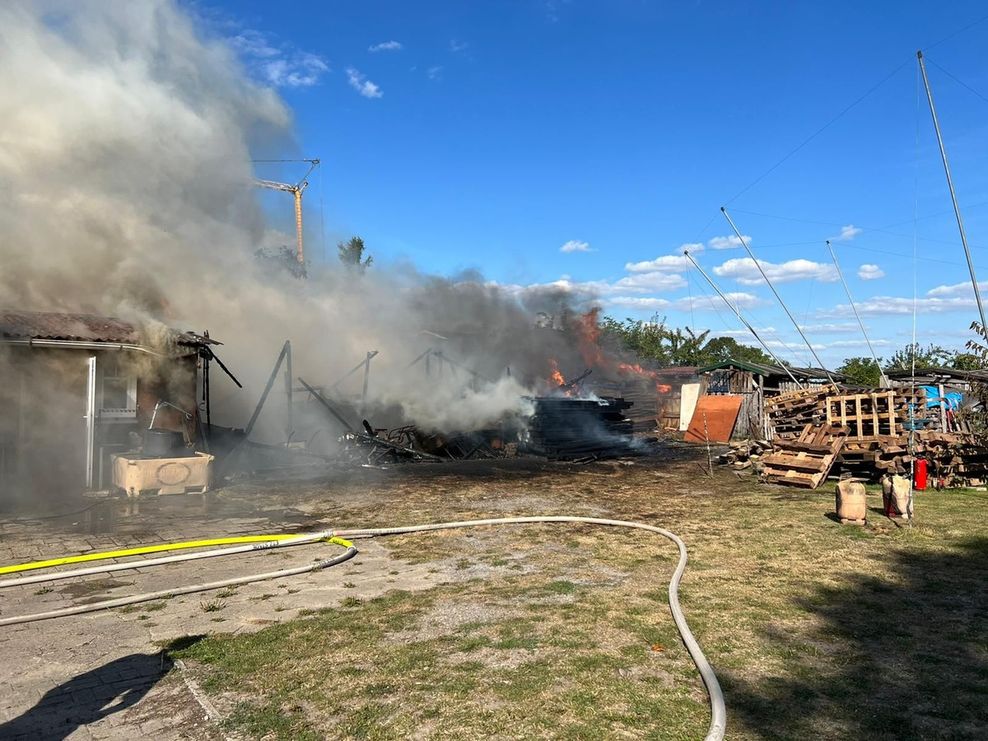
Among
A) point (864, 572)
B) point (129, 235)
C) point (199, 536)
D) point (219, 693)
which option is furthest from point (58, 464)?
point (864, 572)

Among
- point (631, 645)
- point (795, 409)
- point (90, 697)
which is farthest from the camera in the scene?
point (795, 409)

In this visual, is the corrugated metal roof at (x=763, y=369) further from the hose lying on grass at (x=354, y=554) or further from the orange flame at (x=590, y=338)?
the hose lying on grass at (x=354, y=554)

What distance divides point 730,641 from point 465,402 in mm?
16456

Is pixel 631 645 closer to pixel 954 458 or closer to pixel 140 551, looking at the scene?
pixel 140 551

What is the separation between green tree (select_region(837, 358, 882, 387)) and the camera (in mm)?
36831

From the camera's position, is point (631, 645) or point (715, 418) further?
point (715, 418)

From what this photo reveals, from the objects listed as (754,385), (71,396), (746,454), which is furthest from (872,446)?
(71,396)

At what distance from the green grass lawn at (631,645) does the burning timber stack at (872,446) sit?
16.0ft

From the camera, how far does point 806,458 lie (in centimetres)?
1450

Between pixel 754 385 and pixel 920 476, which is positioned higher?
pixel 754 385

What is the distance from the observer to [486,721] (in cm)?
402

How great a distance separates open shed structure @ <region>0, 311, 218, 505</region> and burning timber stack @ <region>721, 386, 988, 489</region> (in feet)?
45.3

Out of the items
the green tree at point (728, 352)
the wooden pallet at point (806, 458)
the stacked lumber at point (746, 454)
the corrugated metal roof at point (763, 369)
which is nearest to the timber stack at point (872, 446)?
the wooden pallet at point (806, 458)

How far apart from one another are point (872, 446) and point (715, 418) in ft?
41.3
